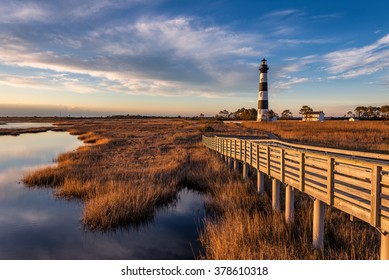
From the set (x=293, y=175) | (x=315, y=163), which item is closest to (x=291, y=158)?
(x=293, y=175)

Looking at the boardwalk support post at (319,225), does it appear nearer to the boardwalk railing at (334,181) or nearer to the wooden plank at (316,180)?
the boardwalk railing at (334,181)

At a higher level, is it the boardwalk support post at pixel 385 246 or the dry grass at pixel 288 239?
the boardwalk support post at pixel 385 246

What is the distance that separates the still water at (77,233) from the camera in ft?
26.6

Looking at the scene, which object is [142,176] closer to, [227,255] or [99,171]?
[99,171]

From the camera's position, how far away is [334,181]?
6066mm

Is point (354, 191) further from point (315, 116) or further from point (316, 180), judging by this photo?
point (315, 116)

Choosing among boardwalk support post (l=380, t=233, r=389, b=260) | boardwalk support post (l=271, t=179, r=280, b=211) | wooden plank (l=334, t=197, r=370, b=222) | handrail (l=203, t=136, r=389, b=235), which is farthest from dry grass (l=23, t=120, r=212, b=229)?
boardwalk support post (l=380, t=233, r=389, b=260)

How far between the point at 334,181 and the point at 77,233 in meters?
7.86

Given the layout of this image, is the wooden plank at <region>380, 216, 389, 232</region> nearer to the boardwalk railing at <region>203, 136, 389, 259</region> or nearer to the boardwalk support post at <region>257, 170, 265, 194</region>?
the boardwalk railing at <region>203, 136, 389, 259</region>

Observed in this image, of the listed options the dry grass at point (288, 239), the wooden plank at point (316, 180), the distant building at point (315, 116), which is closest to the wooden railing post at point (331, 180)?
the wooden plank at point (316, 180)

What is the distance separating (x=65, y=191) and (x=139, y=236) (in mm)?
5671

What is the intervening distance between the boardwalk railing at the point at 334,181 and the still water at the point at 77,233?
10.8 feet
